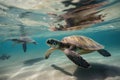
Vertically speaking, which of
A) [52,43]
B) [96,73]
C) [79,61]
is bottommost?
[96,73]

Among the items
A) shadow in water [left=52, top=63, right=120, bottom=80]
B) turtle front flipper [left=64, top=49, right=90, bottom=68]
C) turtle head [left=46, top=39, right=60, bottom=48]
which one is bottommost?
shadow in water [left=52, top=63, right=120, bottom=80]

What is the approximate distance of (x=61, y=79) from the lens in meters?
7.02

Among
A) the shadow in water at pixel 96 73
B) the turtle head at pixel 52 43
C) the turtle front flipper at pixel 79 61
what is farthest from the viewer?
the turtle head at pixel 52 43

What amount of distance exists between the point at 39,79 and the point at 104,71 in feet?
10.2

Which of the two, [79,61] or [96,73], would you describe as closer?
[79,61]

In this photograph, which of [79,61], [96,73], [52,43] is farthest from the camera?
[52,43]

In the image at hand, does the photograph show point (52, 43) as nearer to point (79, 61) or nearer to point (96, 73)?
point (79, 61)

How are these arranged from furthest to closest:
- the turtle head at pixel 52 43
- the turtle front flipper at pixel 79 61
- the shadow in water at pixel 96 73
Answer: the turtle head at pixel 52 43, the shadow in water at pixel 96 73, the turtle front flipper at pixel 79 61

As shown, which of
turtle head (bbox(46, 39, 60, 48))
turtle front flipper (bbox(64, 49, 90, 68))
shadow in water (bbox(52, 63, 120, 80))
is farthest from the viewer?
turtle head (bbox(46, 39, 60, 48))

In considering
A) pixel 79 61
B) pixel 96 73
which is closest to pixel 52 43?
pixel 79 61

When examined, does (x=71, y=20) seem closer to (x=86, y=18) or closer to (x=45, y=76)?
(x=86, y=18)

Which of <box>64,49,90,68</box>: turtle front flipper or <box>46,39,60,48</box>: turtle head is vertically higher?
<box>46,39,60,48</box>: turtle head

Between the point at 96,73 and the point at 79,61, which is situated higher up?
the point at 79,61

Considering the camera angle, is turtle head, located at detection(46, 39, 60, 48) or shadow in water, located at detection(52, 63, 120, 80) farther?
turtle head, located at detection(46, 39, 60, 48)
